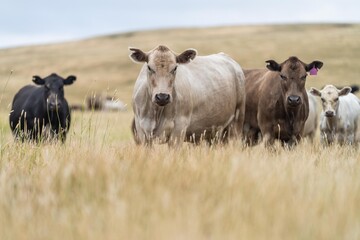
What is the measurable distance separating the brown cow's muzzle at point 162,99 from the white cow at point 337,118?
505 centimetres

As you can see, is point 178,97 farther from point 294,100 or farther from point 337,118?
point 337,118

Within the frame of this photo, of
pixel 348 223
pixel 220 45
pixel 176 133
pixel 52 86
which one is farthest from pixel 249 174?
pixel 220 45

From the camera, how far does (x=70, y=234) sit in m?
3.53

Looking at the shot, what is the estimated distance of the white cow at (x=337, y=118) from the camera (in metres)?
12.6

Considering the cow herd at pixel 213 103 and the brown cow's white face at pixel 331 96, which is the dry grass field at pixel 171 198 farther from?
the brown cow's white face at pixel 331 96

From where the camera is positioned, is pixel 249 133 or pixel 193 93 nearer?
pixel 193 93

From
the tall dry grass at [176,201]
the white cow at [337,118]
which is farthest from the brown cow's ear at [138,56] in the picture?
the white cow at [337,118]

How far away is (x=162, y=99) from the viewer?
7.97 metres

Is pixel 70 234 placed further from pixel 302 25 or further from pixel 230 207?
pixel 302 25

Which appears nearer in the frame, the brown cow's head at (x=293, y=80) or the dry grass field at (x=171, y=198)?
the dry grass field at (x=171, y=198)

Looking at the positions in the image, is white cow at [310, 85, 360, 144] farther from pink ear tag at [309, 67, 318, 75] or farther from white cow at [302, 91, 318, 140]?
pink ear tag at [309, 67, 318, 75]

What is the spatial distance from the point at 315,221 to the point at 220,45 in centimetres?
6497

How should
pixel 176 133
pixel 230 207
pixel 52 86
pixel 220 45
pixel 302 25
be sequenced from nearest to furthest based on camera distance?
pixel 230 207, pixel 176 133, pixel 52 86, pixel 220 45, pixel 302 25

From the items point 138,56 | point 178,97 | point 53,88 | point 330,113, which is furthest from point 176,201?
point 53,88
